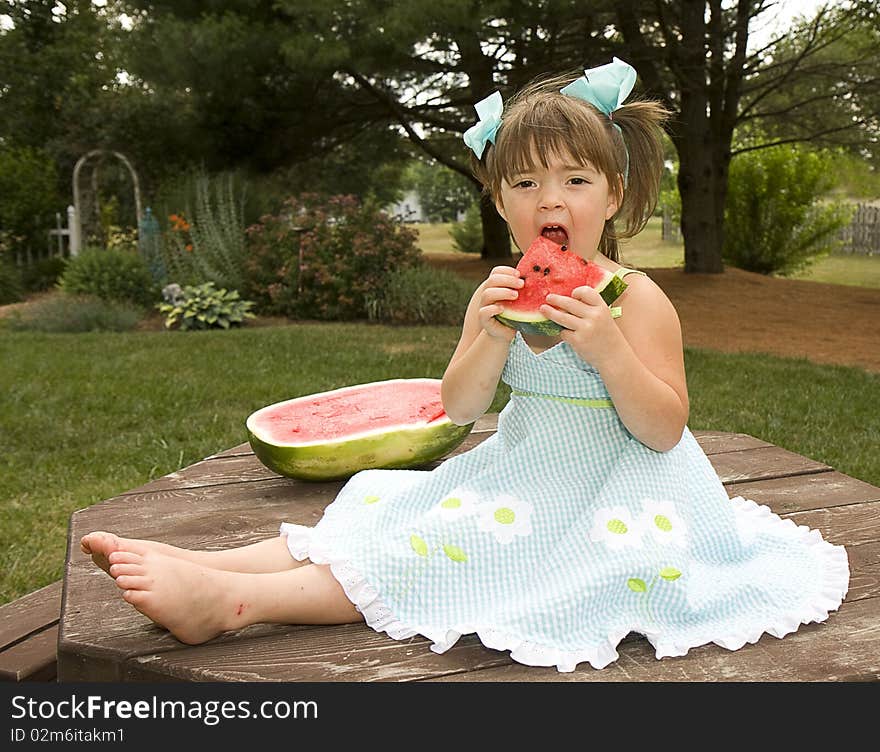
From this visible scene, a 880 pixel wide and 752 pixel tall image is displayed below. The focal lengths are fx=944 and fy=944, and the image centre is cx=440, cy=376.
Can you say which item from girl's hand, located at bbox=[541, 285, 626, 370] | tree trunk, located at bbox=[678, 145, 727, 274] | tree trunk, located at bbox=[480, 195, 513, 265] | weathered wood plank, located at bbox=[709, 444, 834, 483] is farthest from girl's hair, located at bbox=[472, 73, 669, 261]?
tree trunk, located at bbox=[480, 195, 513, 265]

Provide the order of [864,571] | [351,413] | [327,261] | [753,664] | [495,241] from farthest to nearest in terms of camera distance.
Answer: [495,241] < [327,261] < [351,413] < [864,571] < [753,664]

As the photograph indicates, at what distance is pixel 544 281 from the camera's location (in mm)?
1982

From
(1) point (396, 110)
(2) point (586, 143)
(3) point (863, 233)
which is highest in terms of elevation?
(1) point (396, 110)

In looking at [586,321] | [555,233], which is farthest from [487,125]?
[586,321]

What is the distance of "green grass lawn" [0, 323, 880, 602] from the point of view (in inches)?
183

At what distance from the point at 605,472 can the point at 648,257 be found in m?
26.4

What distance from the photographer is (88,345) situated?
8.47 metres

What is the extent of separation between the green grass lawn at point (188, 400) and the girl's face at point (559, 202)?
254 cm

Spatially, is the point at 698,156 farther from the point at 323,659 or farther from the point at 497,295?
the point at 323,659

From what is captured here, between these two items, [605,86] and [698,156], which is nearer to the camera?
[605,86]

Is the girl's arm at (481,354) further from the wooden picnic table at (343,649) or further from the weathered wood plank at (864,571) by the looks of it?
the weathered wood plank at (864,571)

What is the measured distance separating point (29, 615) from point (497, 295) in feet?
5.68

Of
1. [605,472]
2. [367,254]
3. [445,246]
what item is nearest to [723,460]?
[605,472]

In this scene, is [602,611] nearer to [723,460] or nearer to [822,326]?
[723,460]
